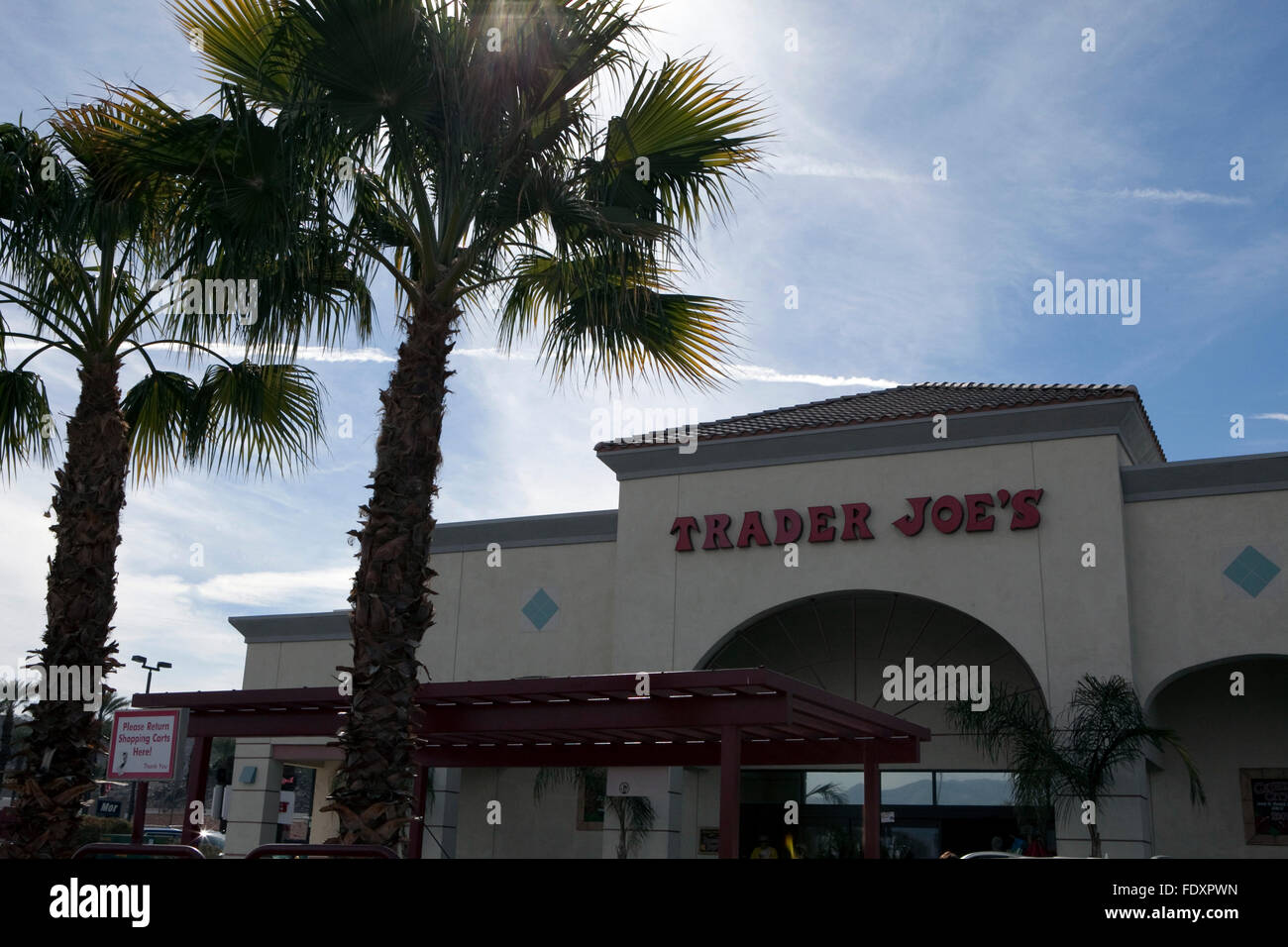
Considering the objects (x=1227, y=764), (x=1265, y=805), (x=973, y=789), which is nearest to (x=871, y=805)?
(x=973, y=789)

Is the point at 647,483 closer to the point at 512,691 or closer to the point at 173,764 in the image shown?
the point at 512,691

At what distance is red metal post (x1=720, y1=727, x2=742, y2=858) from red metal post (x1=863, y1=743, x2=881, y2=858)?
9.75ft

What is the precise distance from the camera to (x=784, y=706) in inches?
434

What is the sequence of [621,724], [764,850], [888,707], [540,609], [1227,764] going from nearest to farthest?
1. [621,724]
2. [1227,764]
3. [764,850]
4. [888,707]
5. [540,609]

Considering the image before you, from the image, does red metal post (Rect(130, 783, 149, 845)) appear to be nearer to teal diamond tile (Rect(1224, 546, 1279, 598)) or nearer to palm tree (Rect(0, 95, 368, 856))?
palm tree (Rect(0, 95, 368, 856))

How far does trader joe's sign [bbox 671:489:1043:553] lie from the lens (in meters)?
17.8

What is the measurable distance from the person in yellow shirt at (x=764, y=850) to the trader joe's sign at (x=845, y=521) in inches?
212

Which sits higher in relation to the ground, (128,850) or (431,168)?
(431,168)

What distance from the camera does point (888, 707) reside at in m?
20.5

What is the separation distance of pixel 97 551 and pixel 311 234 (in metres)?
3.72

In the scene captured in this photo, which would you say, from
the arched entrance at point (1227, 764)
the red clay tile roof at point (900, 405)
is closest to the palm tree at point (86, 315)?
the red clay tile roof at point (900, 405)

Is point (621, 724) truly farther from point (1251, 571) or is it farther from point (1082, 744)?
point (1251, 571)

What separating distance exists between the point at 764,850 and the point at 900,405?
838 centimetres

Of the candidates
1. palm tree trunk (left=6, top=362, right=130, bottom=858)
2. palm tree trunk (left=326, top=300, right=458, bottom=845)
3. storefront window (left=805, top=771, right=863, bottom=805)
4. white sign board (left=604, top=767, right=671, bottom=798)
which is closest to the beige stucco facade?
storefront window (left=805, top=771, right=863, bottom=805)
